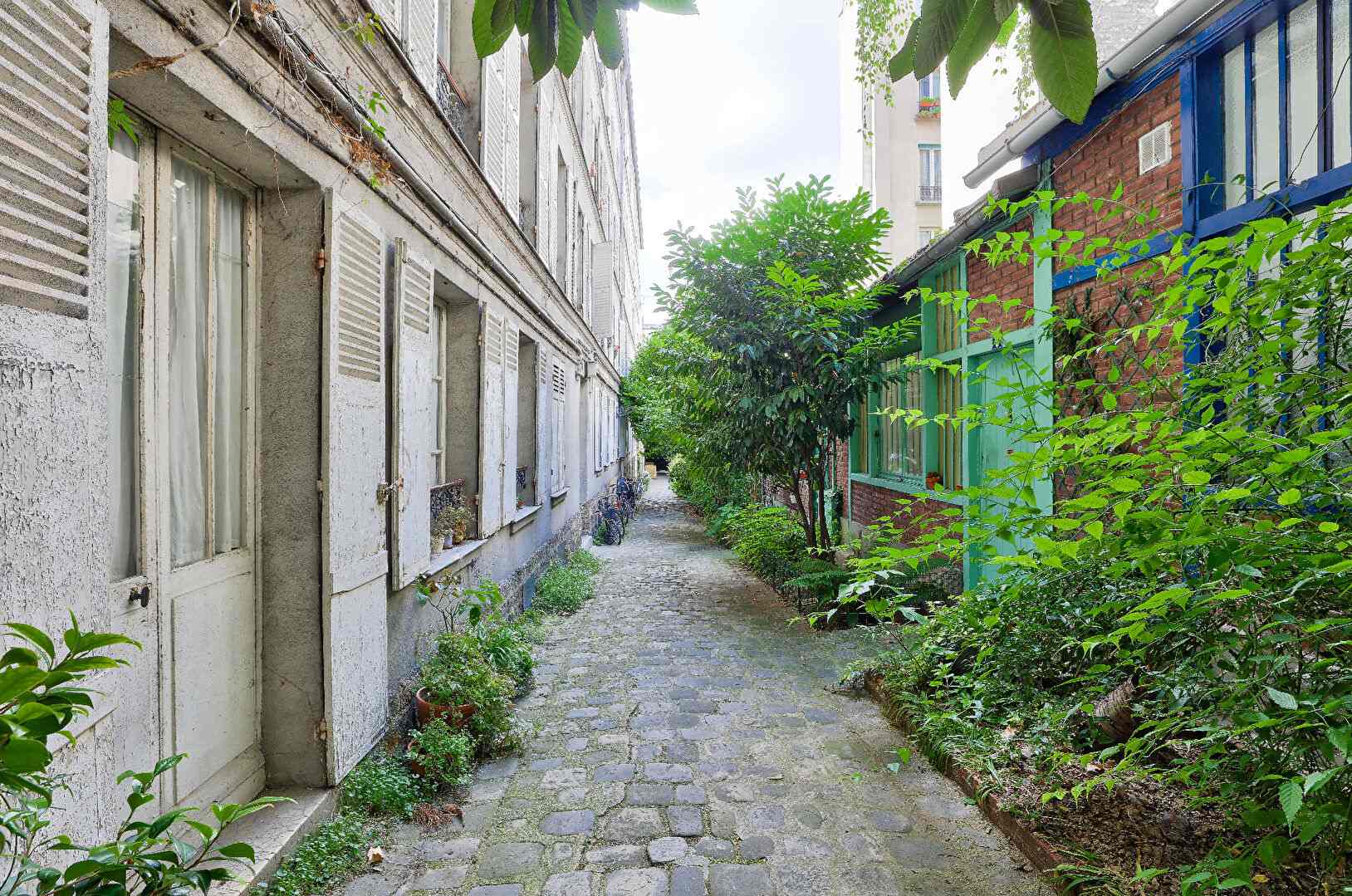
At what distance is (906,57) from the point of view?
1.27m

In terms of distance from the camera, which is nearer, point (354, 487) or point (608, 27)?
point (608, 27)

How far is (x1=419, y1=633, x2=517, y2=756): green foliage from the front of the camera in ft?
12.8

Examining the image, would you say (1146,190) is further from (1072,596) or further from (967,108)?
(967,108)

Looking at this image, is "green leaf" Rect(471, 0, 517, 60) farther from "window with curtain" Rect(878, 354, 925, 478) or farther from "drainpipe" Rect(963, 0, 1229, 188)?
"window with curtain" Rect(878, 354, 925, 478)

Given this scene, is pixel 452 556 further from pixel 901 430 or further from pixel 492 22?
pixel 901 430

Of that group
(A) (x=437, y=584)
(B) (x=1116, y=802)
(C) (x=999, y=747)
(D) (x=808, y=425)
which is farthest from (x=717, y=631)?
(B) (x=1116, y=802)

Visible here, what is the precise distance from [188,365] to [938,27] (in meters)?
2.70

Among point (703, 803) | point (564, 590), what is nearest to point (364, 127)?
point (703, 803)

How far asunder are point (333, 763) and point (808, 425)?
518 cm

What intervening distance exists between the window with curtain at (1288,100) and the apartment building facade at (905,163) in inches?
554

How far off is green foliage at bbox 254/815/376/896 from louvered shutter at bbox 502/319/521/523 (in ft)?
10.6

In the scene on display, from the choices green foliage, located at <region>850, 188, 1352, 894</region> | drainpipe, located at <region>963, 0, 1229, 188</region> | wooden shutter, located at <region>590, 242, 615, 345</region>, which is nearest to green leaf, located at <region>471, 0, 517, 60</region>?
green foliage, located at <region>850, 188, 1352, 894</region>

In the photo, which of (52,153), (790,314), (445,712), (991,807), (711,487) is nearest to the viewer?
(52,153)

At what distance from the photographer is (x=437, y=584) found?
450 centimetres
